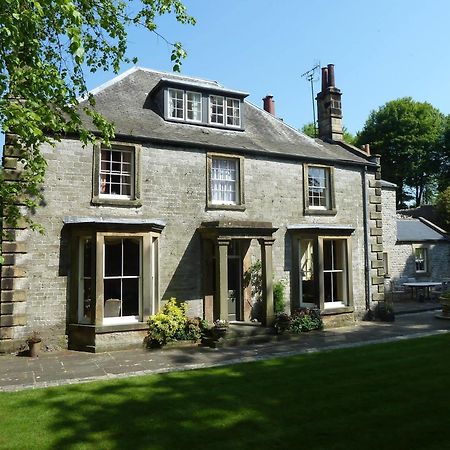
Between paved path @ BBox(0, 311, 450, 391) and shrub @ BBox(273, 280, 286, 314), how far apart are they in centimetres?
138

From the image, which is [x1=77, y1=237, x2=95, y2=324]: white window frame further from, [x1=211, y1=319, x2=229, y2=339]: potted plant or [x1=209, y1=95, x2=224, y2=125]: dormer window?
[x1=209, y1=95, x2=224, y2=125]: dormer window

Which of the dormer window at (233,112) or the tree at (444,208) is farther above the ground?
the dormer window at (233,112)

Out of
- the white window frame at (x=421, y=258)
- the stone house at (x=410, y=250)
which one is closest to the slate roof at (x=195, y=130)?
the stone house at (x=410, y=250)

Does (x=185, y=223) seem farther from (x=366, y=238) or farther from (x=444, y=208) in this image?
(x=444, y=208)

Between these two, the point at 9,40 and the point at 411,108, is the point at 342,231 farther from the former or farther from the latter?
the point at 411,108

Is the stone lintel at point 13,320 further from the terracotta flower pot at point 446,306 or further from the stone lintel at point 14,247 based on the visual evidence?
the terracotta flower pot at point 446,306

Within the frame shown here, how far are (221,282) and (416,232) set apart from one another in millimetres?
19011

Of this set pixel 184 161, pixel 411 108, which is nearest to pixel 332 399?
pixel 184 161

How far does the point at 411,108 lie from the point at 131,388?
45393 millimetres

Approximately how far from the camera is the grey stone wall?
11922 millimetres

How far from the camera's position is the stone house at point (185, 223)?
1198 cm

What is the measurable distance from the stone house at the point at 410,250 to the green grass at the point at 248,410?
54.0 feet

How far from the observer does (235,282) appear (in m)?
15.0

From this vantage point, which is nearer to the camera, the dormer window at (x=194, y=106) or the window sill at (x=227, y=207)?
the window sill at (x=227, y=207)
